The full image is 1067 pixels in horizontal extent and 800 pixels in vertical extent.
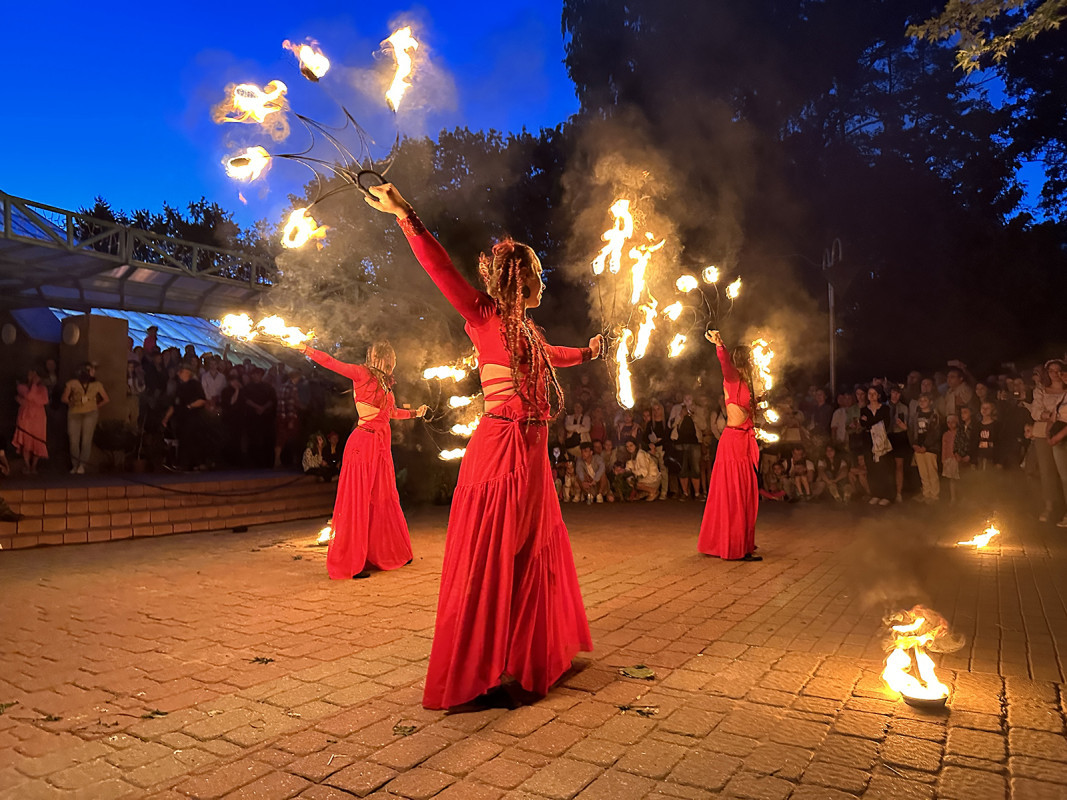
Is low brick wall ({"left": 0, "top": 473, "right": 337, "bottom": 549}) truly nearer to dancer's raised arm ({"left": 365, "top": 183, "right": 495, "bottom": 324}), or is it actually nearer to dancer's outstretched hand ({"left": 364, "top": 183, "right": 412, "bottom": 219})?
dancer's raised arm ({"left": 365, "top": 183, "right": 495, "bottom": 324})

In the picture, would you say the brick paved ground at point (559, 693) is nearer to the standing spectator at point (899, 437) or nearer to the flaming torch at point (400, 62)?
the flaming torch at point (400, 62)

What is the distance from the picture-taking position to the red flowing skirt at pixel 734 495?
764 centimetres

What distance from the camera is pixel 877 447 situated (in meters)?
12.5

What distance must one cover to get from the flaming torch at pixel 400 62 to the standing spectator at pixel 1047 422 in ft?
30.8

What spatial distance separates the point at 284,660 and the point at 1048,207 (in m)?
21.7

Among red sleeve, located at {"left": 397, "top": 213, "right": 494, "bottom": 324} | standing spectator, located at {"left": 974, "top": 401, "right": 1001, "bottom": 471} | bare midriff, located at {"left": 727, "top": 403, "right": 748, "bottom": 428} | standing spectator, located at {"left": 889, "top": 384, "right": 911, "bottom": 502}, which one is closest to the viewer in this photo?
red sleeve, located at {"left": 397, "top": 213, "right": 494, "bottom": 324}

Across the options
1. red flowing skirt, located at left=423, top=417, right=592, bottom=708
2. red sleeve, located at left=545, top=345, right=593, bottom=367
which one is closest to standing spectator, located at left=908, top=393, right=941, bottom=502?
red sleeve, located at left=545, top=345, right=593, bottom=367

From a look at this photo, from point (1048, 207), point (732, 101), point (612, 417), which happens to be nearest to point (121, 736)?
point (612, 417)

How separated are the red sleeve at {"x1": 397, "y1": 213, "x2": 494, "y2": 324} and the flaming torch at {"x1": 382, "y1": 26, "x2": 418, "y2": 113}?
0.56 m

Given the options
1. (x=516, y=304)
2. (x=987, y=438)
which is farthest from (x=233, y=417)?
(x=987, y=438)

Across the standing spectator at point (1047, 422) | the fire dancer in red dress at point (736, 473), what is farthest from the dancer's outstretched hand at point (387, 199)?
the standing spectator at point (1047, 422)

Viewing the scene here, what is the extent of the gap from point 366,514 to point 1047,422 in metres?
8.71

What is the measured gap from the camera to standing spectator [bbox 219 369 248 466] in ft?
46.9

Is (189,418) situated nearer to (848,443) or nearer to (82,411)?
(82,411)
